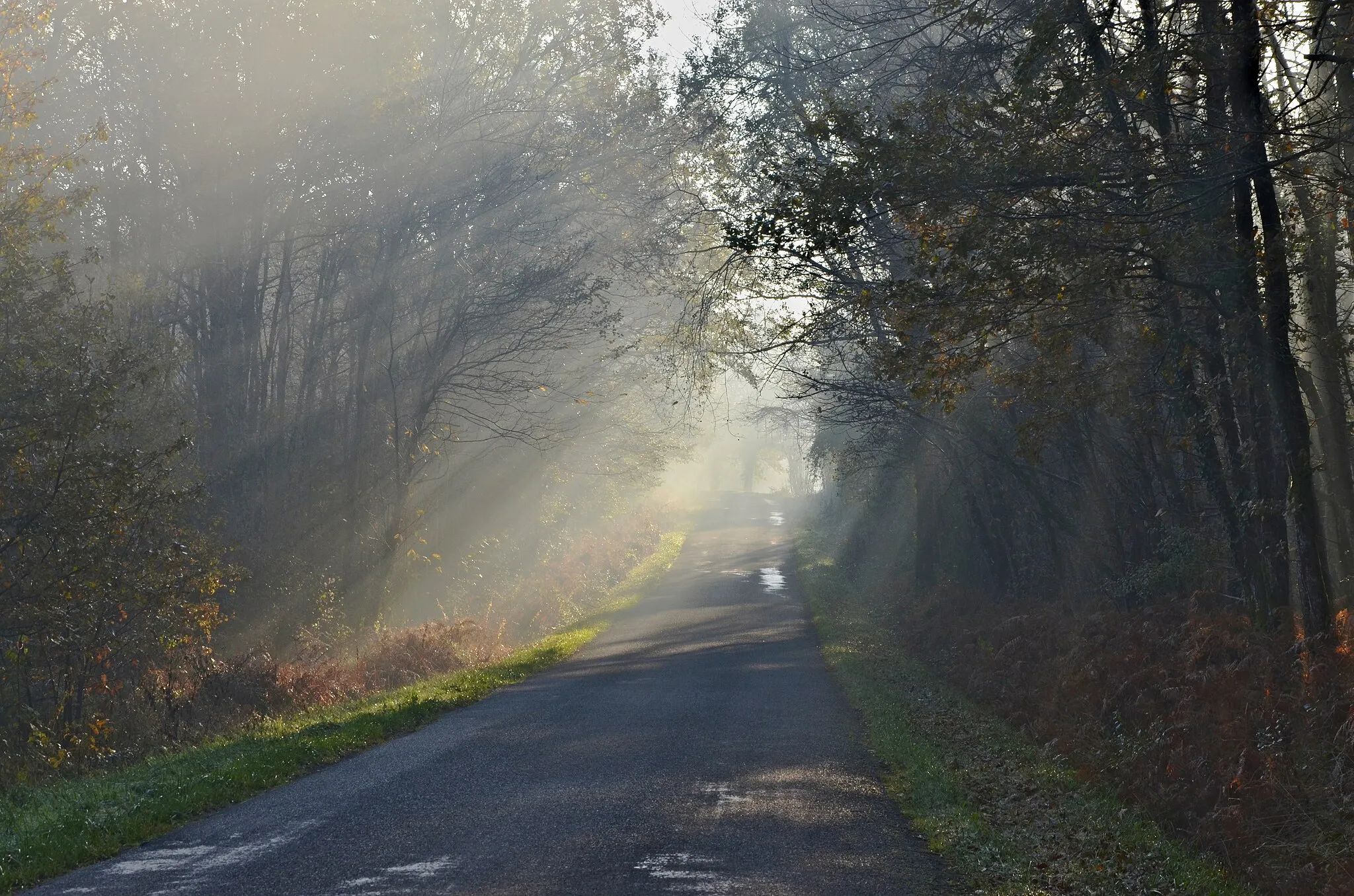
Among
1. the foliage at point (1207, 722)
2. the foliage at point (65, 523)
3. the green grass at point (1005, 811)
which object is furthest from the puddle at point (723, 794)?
the foliage at point (65, 523)

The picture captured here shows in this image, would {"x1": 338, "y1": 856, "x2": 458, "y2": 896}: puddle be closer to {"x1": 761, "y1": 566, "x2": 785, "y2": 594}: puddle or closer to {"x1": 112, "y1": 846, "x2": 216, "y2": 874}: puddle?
{"x1": 112, "y1": 846, "x2": 216, "y2": 874}: puddle

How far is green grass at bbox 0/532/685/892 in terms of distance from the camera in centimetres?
798

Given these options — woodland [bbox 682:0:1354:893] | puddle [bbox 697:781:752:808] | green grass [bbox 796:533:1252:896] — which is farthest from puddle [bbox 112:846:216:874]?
woodland [bbox 682:0:1354:893]

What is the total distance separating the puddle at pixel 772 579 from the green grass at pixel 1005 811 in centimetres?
1598

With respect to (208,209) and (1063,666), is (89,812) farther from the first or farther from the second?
(208,209)

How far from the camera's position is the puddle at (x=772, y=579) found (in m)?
33.2

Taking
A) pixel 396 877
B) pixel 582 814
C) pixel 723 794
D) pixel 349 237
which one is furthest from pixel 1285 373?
pixel 349 237

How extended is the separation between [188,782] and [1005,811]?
7.03 m

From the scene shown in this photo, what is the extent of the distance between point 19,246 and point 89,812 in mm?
8071

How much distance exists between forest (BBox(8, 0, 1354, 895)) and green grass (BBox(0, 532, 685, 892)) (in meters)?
1.89

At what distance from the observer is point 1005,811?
9812mm

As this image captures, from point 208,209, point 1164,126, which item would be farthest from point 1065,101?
point 208,209

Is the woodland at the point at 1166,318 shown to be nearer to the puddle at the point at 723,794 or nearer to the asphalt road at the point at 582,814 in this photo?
the asphalt road at the point at 582,814

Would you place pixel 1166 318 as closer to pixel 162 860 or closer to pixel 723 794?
pixel 723 794
